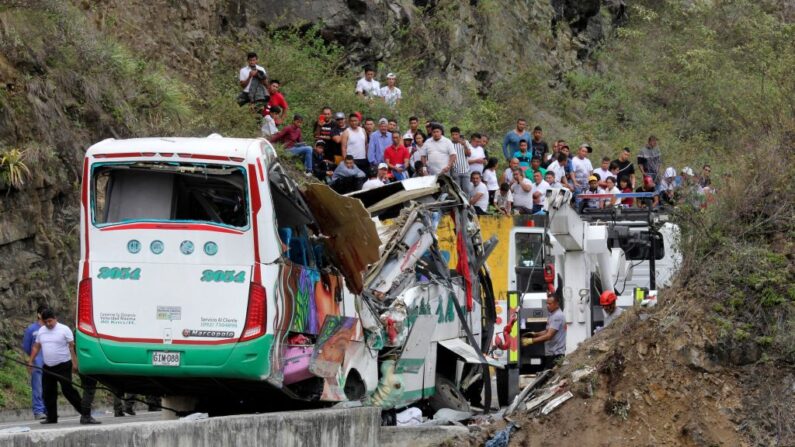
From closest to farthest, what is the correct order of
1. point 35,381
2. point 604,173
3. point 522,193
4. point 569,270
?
point 35,381, point 569,270, point 522,193, point 604,173

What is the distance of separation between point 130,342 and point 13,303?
749 cm

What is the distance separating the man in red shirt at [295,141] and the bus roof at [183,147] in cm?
1149

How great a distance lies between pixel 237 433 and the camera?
1136 centimetres

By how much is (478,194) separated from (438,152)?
1203 millimetres

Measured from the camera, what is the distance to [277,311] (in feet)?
42.2

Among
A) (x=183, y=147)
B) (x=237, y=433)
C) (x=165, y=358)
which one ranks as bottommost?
(x=237, y=433)

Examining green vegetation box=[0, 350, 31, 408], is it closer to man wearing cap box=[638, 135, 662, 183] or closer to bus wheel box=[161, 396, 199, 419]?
bus wheel box=[161, 396, 199, 419]

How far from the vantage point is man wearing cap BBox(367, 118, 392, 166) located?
25172 millimetres

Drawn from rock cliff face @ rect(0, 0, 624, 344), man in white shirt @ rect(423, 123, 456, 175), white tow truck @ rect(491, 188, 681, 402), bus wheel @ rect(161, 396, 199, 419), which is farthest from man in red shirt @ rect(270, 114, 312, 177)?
bus wheel @ rect(161, 396, 199, 419)

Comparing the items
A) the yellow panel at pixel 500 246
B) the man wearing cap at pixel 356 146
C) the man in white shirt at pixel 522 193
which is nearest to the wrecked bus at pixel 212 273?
the yellow panel at pixel 500 246

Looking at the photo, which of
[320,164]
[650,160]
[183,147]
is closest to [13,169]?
[320,164]

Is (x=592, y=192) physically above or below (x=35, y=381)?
above

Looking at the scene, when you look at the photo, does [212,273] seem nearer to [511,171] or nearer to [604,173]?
[511,171]

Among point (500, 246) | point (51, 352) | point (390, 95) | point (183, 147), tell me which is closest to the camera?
point (183, 147)
